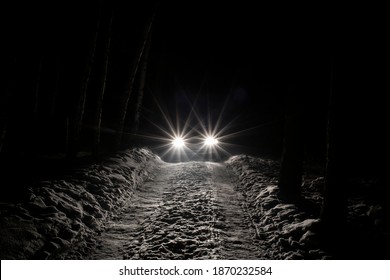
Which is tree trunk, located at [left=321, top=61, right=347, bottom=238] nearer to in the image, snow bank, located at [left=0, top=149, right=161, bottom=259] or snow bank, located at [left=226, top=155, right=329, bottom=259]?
snow bank, located at [left=226, top=155, right=329, bottom=259]

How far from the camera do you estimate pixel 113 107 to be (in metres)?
26.8

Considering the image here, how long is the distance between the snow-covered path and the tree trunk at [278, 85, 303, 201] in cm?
145

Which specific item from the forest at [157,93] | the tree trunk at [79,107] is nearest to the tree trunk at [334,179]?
the forest at [157,93]

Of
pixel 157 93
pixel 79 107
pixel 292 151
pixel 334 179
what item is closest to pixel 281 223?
pixel 334 179

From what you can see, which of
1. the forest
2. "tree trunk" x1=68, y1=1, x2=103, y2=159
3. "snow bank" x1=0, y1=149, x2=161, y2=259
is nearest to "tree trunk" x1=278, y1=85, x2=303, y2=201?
the forest

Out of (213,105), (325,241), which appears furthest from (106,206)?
(213,105)

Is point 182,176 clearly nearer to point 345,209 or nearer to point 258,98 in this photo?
point 345,209

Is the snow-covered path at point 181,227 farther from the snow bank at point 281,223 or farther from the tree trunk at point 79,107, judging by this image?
the tree trunk at point 79,107

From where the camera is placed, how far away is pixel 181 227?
5.96m

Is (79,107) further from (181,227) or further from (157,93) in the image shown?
(157,93)

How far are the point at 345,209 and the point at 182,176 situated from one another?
22.1ft

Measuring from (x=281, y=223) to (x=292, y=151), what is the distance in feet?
9.15

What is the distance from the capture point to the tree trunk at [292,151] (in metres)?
7.93

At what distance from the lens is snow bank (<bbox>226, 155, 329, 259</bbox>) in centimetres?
491
